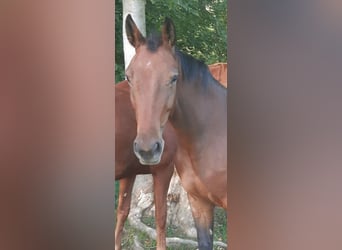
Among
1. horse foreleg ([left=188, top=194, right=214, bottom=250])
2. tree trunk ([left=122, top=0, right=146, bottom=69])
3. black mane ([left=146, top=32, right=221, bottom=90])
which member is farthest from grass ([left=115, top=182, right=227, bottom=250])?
tree trunk ([left=122, top=0, right=146, bottom=69])

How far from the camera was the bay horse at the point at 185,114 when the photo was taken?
2047 mm

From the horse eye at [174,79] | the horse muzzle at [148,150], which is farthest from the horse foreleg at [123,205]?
the horse eye at [174,79]

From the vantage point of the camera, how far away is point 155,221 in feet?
6.90

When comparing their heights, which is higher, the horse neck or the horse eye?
the horse eye

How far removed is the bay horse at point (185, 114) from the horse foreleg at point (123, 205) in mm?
131

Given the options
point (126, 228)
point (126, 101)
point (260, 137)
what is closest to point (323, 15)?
point (260, 137)

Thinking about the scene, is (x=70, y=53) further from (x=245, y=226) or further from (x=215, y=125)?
(x=245, y=226)

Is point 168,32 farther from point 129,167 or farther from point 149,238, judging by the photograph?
point 149,238

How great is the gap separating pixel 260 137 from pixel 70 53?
86cm

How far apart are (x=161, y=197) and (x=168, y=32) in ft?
2.28

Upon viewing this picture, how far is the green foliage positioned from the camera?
2.06 meters

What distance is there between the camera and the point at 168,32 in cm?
205

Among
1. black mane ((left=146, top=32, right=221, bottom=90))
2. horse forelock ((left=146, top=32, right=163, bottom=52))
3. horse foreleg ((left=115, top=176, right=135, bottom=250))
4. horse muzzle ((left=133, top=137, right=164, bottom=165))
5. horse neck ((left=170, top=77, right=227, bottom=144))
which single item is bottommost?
horse foreleg ((left=115, top=176, right=135, bottom=250))

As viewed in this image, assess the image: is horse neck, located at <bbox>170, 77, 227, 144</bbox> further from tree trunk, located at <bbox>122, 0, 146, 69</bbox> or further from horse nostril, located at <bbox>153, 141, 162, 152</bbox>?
tree trunk, located at <bbox>122, 0, 146, 69</bbox>
